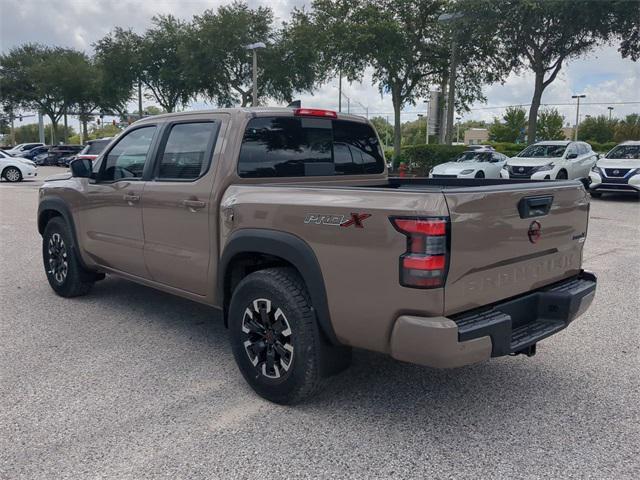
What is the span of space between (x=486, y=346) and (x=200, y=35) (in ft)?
109

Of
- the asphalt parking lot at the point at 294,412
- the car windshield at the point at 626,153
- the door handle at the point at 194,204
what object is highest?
the car windshield at the point at 626,153

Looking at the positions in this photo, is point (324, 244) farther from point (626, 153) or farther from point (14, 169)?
point (14, 169)

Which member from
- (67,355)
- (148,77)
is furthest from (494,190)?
(148,77)

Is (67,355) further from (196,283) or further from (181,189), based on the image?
(181,189)

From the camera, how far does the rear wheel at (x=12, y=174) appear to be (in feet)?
80.1

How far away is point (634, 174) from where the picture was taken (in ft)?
50.4

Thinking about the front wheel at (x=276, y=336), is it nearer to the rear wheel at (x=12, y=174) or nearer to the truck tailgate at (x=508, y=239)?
the truck tailgate at (x=508, y=239)

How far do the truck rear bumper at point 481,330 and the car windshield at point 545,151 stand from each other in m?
15.9

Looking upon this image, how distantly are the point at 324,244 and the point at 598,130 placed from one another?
73349 mm

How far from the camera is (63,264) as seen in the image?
5828mm

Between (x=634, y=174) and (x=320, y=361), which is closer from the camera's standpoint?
(x=320, y=361)

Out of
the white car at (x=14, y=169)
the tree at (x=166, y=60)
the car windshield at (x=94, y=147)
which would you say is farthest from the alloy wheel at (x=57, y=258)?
the tree at (x=166, y=60)

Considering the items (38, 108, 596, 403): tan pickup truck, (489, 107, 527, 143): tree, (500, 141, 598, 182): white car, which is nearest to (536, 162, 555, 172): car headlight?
(500, 141, 598, 182): white car

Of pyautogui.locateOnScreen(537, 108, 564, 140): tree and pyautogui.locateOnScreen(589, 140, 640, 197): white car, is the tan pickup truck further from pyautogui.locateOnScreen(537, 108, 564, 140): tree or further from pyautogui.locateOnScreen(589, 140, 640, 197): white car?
pyautogui.locateOnScreen(537, 108, 564, 140): tree
